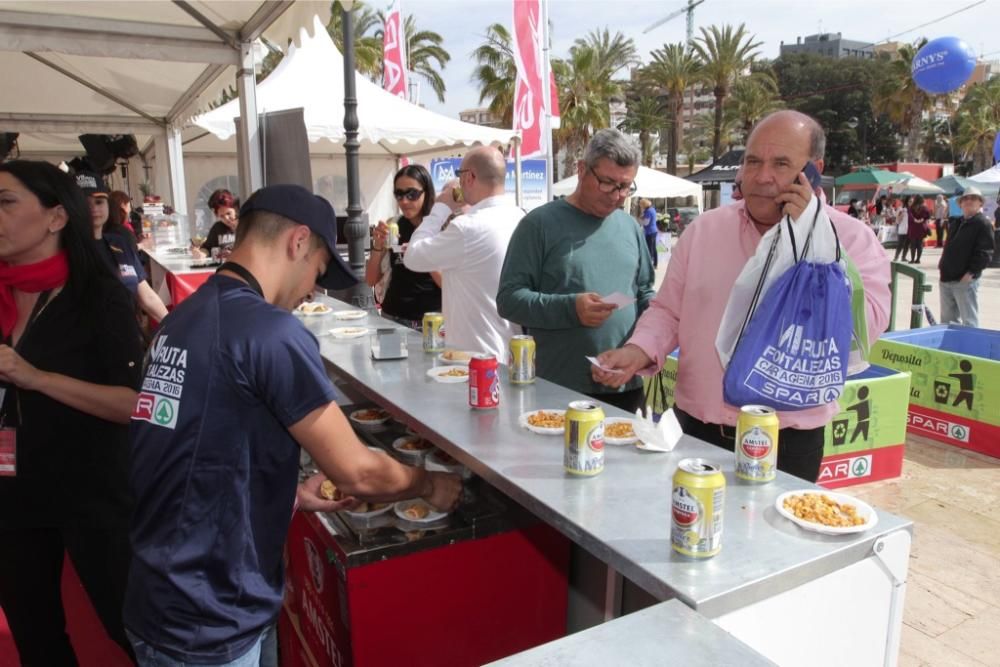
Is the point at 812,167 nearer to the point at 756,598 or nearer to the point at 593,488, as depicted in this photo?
the point at 593,488

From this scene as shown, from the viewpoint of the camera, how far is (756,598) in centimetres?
136

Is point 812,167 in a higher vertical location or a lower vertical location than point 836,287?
higher

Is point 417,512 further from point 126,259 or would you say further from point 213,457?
point 126,259

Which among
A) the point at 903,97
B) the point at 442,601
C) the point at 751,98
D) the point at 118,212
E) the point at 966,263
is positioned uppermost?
the point at 751,98

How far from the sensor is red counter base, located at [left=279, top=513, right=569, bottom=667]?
2.10 m

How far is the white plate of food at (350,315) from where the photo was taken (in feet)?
13.7

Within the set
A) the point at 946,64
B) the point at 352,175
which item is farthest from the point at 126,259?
the point at 946,64

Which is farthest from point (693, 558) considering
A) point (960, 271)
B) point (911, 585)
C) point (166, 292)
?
point (960, 271)

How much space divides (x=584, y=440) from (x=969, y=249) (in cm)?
832

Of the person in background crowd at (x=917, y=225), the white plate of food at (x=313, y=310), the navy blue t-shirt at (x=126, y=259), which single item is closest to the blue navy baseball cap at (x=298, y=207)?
the white plate of food at (x=313, y=310)

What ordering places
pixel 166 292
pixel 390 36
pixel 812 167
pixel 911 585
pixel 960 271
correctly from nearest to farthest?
pixel 812 167
pixel 911 585
pixel 166 292
pixel 960 271
pixel 390 36

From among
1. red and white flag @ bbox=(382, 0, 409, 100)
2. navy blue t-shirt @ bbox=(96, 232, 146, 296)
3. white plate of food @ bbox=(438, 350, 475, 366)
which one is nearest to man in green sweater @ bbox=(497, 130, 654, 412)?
white plate of food @ bbox=(438, 350, 475, 366)

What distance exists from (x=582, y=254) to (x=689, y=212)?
33178 millimetres

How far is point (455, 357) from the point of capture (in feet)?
10.1
